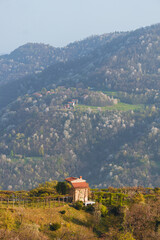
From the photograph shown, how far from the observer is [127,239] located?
6100 cm

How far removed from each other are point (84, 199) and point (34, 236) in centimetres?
2628

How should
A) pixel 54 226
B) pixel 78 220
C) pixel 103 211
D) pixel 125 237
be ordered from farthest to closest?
pixel 103 211 → pixel 78 220 → pixel 54 226 → pixel 125 237

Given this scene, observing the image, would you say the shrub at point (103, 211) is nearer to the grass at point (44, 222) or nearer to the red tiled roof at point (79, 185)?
the grass at point (44, 222)

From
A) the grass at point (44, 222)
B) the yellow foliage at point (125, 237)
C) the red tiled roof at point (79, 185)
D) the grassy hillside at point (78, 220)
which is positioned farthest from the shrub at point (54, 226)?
the red tiled roof at point (79, 185)

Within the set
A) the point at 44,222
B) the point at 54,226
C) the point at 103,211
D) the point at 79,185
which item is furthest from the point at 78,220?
the point at 79,185

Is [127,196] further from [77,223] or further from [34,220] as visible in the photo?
[34,220]

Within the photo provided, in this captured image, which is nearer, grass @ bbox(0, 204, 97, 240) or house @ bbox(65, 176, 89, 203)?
grass @ bbox(0, 204, 97, 240)

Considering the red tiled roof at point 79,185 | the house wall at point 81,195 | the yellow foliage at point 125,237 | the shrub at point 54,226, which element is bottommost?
the yellow foliage at point 125,237

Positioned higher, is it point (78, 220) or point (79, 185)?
point (79, 185)

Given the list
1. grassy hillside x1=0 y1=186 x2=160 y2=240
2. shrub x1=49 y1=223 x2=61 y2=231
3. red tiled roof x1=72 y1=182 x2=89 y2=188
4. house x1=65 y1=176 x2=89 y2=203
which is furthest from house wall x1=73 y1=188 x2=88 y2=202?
shrub x1=49 y1=223 x2=61 y2=231

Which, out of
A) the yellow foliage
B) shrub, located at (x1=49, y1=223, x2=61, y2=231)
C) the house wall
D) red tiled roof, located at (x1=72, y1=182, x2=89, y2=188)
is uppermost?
red tiled roof, located at (x1=72, y1=182, x2=89, y2=188)

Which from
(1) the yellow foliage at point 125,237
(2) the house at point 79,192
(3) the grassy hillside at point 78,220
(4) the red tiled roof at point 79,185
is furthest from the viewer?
(4) the red tiled roof at point 79,185

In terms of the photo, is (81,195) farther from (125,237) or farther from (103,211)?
(125,237)

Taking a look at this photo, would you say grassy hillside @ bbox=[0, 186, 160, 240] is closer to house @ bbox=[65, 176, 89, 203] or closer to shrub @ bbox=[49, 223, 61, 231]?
shrub @ bbox=[49, 223, 61, 231]
